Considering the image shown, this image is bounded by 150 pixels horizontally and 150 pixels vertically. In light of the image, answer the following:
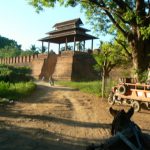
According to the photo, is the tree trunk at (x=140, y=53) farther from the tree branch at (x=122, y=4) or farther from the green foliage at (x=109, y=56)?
the green foliage at (x=109, y=56)

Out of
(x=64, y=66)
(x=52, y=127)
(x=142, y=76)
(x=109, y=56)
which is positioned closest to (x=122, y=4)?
(x=142, y=76)

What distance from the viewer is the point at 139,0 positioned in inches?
880

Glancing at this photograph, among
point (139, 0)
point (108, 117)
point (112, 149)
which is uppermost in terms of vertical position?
point (139, 0)

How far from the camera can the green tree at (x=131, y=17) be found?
70.8 ft

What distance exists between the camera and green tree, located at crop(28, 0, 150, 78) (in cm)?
2159

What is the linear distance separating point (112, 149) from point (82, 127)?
920cm

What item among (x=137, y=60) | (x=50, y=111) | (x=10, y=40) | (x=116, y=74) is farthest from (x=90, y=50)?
(x=10, y=40)

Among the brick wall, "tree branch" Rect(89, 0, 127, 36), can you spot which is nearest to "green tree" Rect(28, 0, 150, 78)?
"tree branch" Rect(89, 0, 127, 36)

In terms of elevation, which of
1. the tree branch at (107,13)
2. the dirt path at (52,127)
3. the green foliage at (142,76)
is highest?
the tree branch at (107,13)

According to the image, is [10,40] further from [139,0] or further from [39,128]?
[39,128]

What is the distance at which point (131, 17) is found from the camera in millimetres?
21062

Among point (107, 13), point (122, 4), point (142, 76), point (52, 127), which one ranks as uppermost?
point (122, 4)

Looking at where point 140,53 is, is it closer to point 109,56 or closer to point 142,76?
point 142,76

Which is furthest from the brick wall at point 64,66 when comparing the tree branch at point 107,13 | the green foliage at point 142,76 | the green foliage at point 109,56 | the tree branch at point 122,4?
the tree branch at point 122,4
